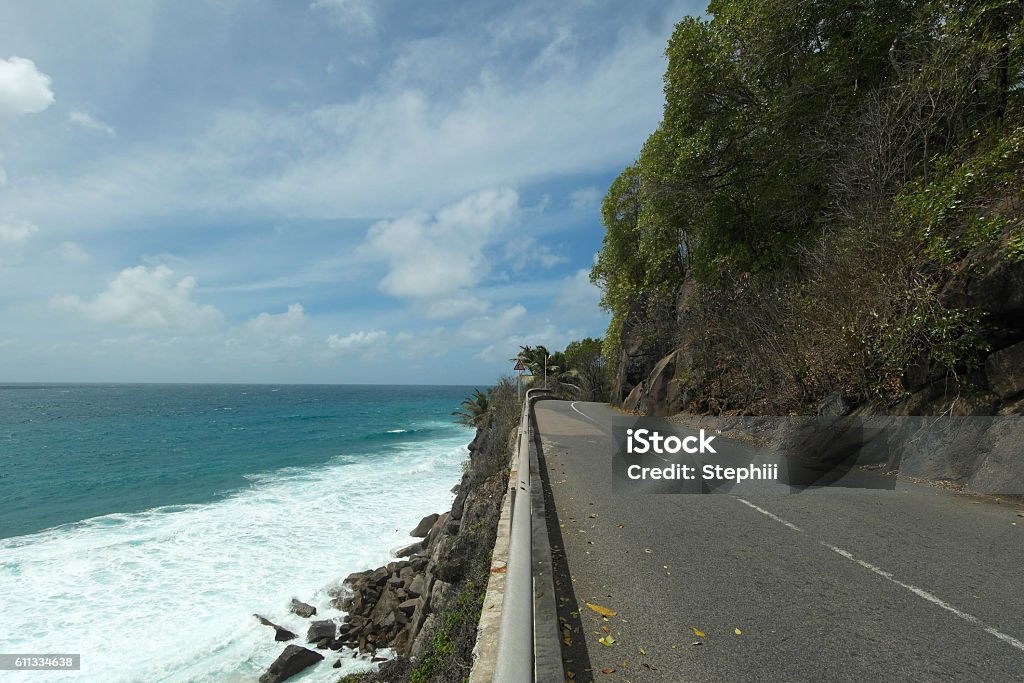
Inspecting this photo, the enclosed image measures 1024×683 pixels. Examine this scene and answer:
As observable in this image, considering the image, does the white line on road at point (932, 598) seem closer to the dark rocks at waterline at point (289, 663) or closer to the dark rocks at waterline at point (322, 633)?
the dark rocks at waterline at point (289, 663)

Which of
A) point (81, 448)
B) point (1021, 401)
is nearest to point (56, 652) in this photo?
point (1021, 401)

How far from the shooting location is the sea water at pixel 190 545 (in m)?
11.1

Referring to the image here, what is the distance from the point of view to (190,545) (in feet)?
56.1

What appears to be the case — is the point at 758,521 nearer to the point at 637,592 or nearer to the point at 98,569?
the point at 637,592

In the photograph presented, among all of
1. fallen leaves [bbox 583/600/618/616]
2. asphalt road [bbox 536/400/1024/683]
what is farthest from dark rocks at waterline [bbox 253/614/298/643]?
fallen leaves [bbox 583/600/618/616]

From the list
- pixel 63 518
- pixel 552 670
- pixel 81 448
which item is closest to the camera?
pixel 552 670

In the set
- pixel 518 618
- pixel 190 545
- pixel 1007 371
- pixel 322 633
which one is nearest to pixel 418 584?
pixel 322 633

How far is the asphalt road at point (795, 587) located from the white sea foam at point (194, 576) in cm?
738

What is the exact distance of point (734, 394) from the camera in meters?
15.1

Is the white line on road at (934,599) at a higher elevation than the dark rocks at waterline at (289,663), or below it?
higher

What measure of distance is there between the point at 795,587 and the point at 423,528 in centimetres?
1515

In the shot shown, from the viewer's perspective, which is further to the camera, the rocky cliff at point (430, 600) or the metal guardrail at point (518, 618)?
the rocky cliff at point (430, 600)

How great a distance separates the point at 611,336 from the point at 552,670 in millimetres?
28591

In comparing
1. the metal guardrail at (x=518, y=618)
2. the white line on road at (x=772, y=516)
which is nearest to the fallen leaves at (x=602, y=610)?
the metal guardrail at (x=518, y=618)
